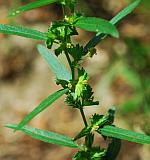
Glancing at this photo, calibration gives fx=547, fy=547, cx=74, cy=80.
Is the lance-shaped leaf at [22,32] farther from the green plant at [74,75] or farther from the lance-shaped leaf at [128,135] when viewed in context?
the lance-shaped leaf at [128,135]

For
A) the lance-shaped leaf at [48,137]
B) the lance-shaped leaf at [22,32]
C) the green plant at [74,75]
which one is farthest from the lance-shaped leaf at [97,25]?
Answer: the lance-shaped leaf at [48,137]

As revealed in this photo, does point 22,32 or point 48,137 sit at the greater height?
point 22,32

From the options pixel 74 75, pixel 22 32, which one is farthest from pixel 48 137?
pixel 22 32

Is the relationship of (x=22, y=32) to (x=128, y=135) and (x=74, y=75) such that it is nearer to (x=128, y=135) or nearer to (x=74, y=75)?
(x=74, y=75)

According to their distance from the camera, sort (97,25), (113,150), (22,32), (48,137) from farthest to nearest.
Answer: (113,150)
(48,137)
(22,32)
(97,25)

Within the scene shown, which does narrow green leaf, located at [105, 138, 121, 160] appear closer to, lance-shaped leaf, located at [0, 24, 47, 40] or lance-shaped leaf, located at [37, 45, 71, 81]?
lance-shaped leaf, located at [37, 45, 71, 81]

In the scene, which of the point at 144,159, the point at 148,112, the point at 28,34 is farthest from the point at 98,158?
the point at 144,159

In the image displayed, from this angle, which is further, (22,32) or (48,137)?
(48,137)

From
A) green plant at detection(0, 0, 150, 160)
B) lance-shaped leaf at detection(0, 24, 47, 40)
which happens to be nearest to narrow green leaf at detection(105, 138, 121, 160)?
green plant at detection(0, 0, 150, 160)
